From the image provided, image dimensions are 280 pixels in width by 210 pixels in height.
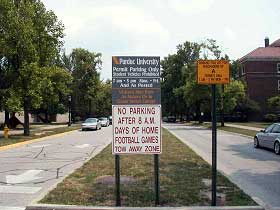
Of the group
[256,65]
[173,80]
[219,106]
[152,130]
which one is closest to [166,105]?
[173,80]

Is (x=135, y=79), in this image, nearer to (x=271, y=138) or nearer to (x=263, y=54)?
(x=271, y=138)

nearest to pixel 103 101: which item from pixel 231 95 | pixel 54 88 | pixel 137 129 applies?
pixel 54 88

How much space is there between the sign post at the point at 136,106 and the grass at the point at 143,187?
2.21 ft

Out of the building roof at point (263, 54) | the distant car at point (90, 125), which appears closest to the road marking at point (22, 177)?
the distant car at point (90, 125)

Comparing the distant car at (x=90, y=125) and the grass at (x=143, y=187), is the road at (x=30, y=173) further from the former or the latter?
the distant car at (x=90, y=125)

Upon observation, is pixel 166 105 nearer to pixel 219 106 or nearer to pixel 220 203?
pixel 219 106

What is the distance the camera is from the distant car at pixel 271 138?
22703 mm

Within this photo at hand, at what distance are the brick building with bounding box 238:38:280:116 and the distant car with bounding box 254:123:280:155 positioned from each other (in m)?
55.4

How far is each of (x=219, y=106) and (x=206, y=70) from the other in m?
46.8

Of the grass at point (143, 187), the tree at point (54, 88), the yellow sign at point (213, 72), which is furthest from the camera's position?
the tree at point (54, 88)

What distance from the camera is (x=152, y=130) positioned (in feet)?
32.8

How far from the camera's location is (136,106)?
9.91 metres

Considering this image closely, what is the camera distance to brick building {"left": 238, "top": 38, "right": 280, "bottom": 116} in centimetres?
7981

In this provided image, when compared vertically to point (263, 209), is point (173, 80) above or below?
above
